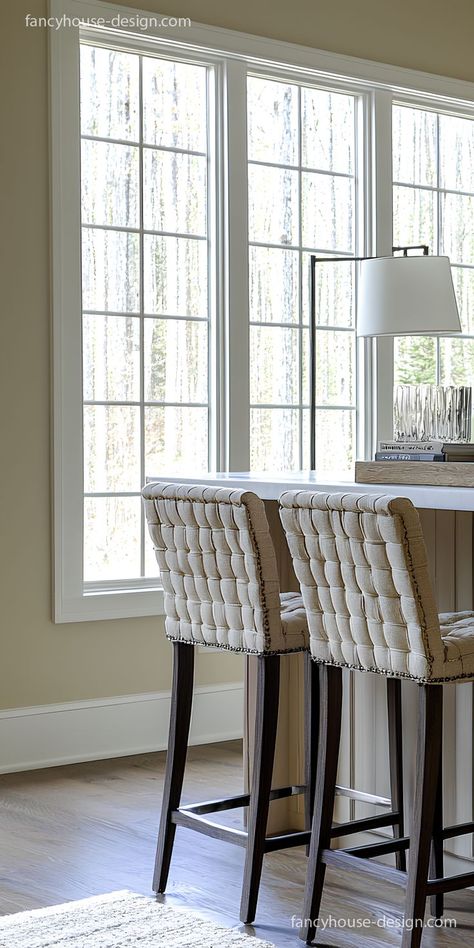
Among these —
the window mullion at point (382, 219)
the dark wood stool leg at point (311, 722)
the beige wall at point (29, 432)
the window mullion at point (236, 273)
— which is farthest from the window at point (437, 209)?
the dark wood stool leg at point (311, 722)

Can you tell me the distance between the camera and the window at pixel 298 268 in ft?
16.5

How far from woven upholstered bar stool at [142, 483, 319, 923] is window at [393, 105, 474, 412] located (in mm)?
2684

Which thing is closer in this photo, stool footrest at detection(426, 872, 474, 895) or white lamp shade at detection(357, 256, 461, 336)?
stool footrest at detection(426, 872, 474, 895)

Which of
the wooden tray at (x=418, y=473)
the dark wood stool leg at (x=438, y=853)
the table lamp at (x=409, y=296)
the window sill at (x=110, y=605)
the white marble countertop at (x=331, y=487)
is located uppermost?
the table lamp at (x=409, y=296)

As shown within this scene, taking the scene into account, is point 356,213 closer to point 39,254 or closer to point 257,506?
point 39,254

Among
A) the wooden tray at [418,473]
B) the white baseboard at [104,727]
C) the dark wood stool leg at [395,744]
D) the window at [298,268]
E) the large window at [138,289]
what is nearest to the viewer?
the wooden tray at [418,473]

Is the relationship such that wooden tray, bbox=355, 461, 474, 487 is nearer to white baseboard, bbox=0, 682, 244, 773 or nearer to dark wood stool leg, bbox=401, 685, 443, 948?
dark wood stool leg, bbox=401, 685, 443, 948

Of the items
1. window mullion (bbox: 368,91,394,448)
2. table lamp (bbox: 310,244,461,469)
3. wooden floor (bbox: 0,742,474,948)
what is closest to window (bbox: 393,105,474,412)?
window mullion (bbox: 368,91,394,448)

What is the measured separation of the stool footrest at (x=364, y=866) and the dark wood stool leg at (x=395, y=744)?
359 mm

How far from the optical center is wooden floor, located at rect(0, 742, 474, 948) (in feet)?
9.41

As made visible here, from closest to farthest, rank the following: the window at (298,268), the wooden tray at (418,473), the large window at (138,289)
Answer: the wooden tray at (418,473) → the large window at (138,289) → the window at (298,268)

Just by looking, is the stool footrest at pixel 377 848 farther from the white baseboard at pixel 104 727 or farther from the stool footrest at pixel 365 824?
the white baseboard at pixel 104 727

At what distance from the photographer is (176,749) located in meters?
3.01

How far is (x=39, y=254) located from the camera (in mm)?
4418
